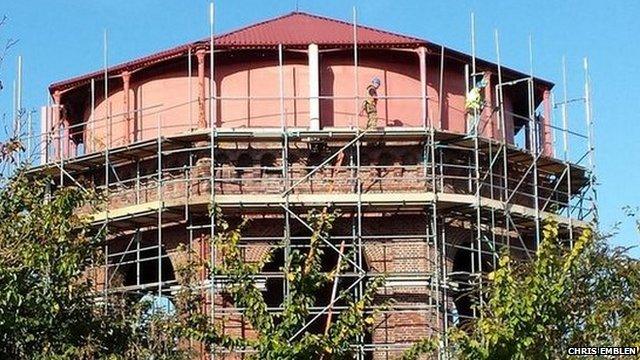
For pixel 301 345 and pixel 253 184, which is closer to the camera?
pixel 301 345

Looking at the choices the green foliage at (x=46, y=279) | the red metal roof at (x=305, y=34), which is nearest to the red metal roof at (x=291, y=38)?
the red metal roof at (x=305, y=34)

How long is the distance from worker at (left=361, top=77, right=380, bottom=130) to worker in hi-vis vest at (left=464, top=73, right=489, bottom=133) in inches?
70.0

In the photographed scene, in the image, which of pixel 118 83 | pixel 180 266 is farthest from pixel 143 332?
pixel 118 83

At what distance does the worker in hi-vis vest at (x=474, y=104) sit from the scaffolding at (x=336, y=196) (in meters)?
0.12

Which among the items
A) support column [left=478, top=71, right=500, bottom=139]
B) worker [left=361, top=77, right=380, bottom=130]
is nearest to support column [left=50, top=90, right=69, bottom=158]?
worker [left=361, top=77, right=380, bottom=130]

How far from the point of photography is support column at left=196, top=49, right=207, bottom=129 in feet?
89.4

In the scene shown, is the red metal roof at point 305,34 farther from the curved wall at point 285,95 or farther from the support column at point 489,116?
the support column at point 489,116

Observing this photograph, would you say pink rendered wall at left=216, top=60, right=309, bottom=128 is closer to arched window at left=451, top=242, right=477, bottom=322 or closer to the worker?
the worker

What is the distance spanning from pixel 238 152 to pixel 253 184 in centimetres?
68

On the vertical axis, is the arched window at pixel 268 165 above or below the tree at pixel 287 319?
above

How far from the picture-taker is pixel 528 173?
28656mm

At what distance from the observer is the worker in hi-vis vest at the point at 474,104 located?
27.4 m

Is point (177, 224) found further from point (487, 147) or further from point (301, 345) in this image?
point (301, 345)

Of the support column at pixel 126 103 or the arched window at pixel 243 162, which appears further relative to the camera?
the support column at pixel 126 103
